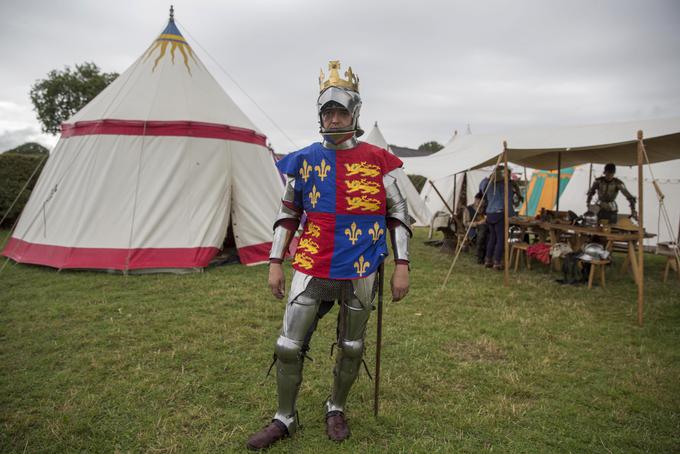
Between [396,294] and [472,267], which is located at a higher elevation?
[396,294]

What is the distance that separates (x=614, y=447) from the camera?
96.9 inches

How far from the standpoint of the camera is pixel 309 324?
2.35 meters

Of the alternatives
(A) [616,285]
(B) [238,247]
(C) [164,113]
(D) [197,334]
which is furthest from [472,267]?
(C) [164,113]

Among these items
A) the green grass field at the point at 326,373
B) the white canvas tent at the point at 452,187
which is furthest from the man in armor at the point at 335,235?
the white canvas tent at the point at 452,187

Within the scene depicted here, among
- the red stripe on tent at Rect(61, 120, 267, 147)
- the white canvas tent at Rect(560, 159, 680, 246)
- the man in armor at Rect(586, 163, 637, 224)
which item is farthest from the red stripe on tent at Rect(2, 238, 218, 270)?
the white canvas tent at Rect(560, 159, 680, 246)

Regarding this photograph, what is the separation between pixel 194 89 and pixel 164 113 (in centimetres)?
74

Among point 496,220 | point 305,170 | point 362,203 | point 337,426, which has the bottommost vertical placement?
point 337,426

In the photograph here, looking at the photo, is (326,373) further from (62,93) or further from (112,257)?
(62,93)

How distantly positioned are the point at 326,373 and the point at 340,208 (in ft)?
5.00

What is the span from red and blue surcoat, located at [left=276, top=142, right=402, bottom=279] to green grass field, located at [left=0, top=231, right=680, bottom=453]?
1.00 metres

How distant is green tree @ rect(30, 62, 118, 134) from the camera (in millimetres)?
25266

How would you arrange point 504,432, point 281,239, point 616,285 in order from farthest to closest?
point 616,285 → point 504,432 → point 281,239

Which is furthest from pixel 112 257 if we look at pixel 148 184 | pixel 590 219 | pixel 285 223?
pixel 590 219

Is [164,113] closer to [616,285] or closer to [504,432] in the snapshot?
[504,432]
